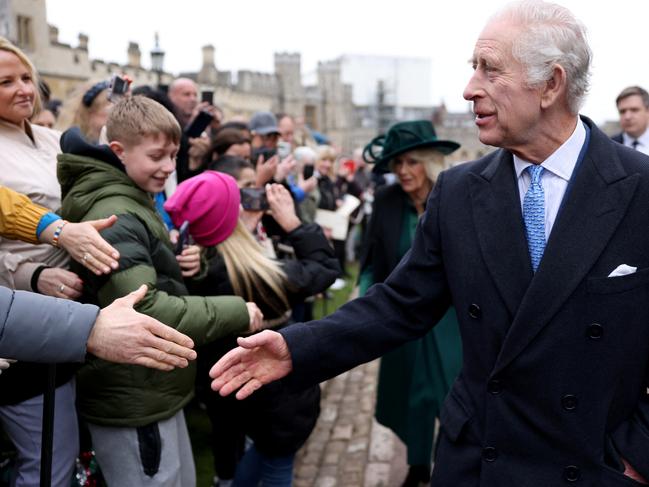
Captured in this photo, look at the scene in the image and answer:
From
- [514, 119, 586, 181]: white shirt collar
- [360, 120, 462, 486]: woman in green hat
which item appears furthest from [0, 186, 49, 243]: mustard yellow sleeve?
[360, 120, 462, 486]: woman in green hat

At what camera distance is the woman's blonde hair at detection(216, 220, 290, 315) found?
12.2 ft

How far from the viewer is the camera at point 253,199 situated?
13.6 ft

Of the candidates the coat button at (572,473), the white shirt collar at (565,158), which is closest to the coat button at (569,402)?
the coat button at (572,473)

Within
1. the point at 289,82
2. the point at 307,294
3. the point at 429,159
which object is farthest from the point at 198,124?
the point at 289,82

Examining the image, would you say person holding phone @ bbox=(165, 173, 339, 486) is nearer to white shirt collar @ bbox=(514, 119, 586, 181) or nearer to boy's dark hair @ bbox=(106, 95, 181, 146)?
boy's dark hair @ bbox=(106, 95, 181, 146)

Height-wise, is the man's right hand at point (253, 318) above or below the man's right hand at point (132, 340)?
below

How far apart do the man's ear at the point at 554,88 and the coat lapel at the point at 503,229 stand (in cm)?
27

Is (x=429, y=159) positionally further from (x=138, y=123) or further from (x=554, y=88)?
(x=554, y=88)

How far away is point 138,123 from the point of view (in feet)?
10.6

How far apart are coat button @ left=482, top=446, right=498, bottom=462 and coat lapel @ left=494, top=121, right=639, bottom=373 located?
301mm

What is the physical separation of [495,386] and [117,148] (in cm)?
208

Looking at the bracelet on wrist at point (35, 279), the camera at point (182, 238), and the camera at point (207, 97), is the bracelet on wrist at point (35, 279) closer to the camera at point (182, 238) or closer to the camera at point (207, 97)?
the camera at point (182, 238)

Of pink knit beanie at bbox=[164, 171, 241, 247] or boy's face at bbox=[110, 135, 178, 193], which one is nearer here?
boy's face at bbox=[110, 135, 178, 193]

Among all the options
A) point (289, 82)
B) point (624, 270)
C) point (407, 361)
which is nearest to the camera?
point (624, 270)
